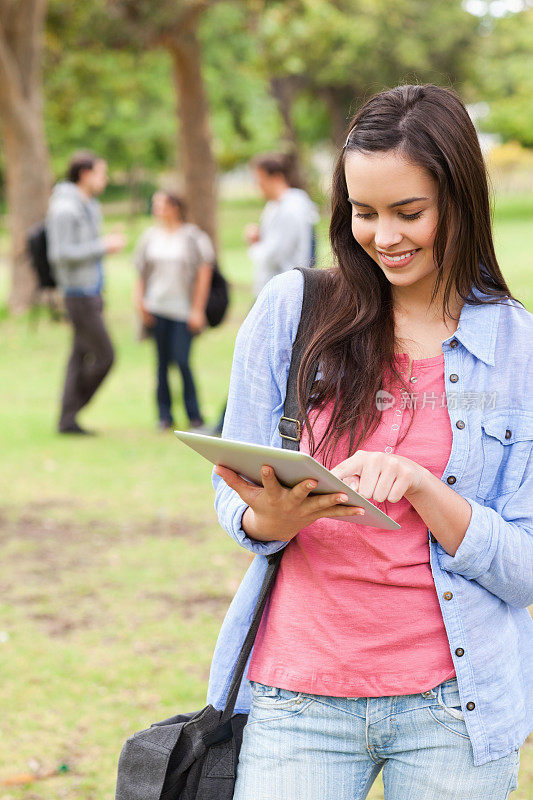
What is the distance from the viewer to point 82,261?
8.67 m

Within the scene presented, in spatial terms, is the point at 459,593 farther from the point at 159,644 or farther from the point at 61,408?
the point at 61,408

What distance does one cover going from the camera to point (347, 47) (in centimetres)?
3709

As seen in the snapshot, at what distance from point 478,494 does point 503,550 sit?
0.11 m

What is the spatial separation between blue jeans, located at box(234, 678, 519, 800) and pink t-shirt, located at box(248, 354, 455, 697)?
3 centimetres

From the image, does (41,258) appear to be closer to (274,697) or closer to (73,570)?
(73,570)

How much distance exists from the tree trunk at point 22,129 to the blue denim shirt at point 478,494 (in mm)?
14194

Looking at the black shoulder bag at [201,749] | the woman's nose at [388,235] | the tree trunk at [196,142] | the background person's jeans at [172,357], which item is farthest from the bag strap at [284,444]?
the tree trunk at [196,142]

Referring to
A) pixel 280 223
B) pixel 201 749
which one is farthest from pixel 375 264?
pixel 280 223

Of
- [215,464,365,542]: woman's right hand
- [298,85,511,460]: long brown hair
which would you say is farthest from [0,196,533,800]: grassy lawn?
[215,464,365,542]: woman's right hand

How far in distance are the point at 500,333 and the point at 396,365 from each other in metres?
0.20

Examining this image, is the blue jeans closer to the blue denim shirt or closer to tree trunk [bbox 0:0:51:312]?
the blue denim shirt

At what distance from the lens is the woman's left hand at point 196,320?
908cm

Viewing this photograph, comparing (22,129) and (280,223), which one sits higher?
(22,129)

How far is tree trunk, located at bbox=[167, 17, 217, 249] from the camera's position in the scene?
60.3 ft
